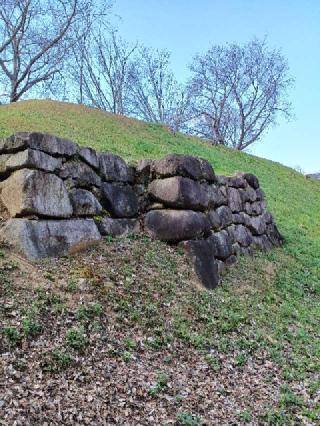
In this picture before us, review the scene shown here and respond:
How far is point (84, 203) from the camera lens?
538cm

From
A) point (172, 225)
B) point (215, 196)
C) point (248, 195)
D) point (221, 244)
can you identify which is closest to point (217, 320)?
point (172, 225)

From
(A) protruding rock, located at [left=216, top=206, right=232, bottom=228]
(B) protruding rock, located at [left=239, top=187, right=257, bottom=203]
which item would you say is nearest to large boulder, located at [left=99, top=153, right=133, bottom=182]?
(A) protruding rock, located at [left=216, top=206, right=232, bottom=228]

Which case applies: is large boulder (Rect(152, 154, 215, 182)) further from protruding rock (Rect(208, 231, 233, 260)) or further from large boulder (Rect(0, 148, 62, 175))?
large boulder (Rect(0, 148, 62, 175))

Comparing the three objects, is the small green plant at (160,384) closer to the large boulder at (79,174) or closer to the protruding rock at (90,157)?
the large boulder at (79,174)

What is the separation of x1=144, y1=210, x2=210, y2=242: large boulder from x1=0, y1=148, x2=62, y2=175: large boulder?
1.64 m

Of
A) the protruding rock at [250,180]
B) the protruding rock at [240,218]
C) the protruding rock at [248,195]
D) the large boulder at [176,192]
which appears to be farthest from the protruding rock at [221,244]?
the protruding rock at [250,180]

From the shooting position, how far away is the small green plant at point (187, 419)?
10.5 feet

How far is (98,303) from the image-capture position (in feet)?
14.1

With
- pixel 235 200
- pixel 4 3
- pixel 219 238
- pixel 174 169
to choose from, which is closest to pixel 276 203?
pixel 235 200

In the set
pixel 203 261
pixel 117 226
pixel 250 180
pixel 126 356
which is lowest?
pixel 126 356

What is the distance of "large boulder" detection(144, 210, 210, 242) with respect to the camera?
6.05 meters

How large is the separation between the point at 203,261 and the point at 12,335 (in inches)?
126

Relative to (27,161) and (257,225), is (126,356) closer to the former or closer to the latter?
(27,161)

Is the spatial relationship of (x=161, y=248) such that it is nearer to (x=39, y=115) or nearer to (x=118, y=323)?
(x=118, y=323)
